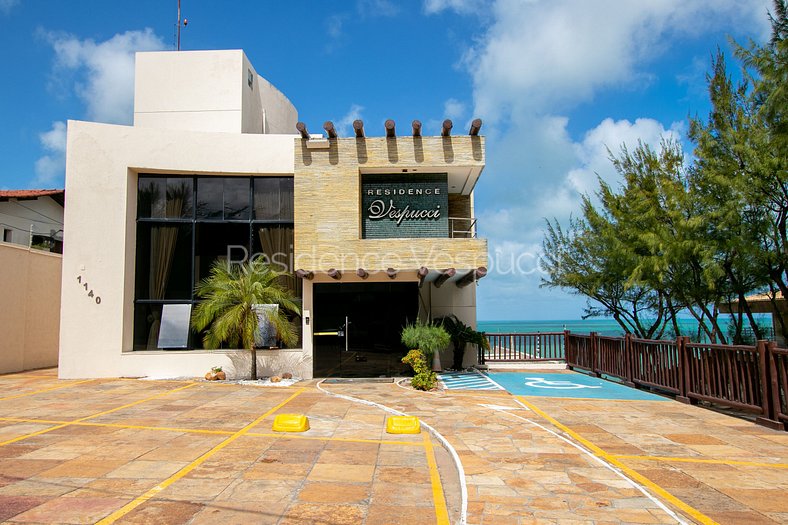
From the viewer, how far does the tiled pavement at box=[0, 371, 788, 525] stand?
5.20 meters

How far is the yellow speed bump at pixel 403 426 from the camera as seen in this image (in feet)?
28.3

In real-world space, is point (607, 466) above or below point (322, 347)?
below

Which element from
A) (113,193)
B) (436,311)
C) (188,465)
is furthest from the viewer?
(436,311)

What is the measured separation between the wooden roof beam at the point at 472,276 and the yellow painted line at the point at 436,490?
24.8 feet

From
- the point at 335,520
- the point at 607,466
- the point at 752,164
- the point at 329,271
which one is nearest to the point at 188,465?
the point at 335,520

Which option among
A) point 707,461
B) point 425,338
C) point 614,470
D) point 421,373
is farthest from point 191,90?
point 707,461

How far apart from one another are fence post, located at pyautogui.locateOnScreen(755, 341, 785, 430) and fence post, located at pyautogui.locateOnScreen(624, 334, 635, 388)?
15.6 ft

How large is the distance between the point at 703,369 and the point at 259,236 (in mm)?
12048

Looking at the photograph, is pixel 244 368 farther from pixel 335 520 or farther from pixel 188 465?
pixel 335 520

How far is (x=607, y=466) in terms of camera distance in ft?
22.0

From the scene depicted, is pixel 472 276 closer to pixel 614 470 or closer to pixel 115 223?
pixel 614 470

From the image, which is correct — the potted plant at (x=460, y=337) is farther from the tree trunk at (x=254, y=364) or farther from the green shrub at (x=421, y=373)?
the tree trunk at (x=254, y=364)

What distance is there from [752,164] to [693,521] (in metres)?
8.78

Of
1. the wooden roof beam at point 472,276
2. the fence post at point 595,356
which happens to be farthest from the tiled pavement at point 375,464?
the fence post at point 595,356
